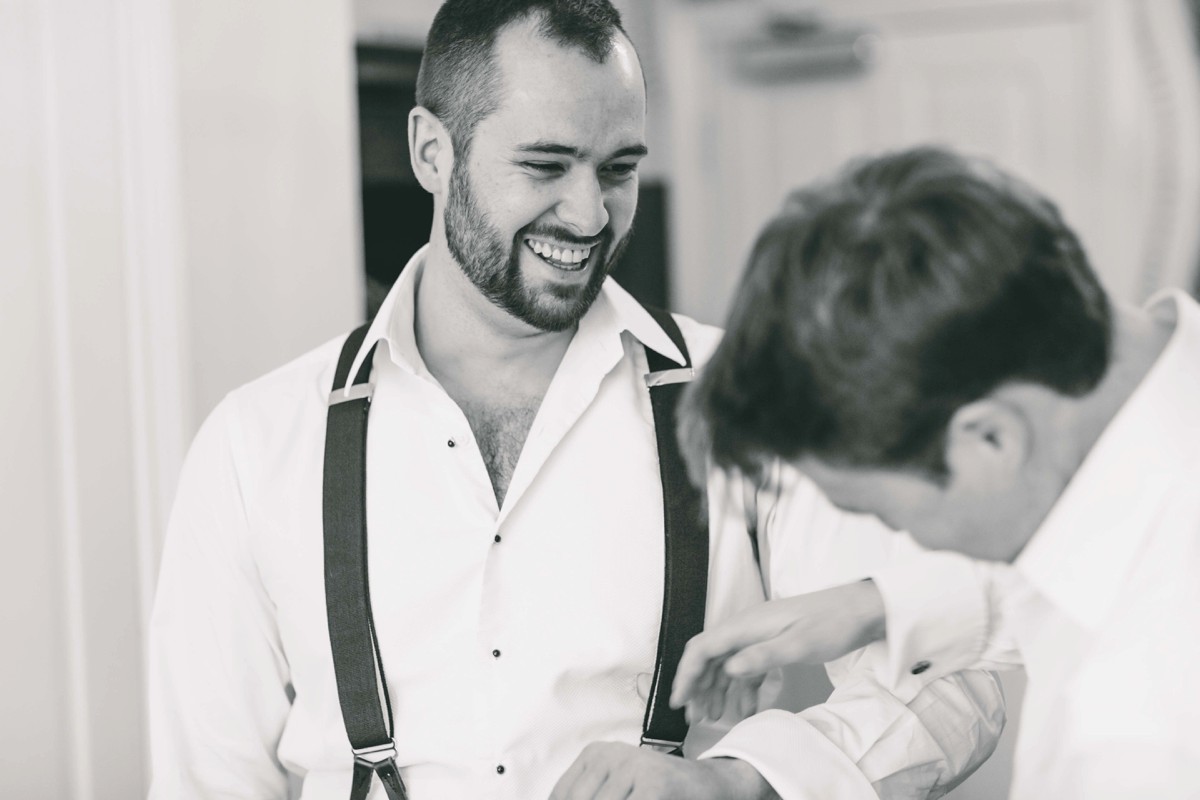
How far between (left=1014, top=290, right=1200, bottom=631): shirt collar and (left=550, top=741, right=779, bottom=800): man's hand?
46 cm

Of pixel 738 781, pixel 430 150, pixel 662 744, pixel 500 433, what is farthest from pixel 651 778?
pixel 430 150

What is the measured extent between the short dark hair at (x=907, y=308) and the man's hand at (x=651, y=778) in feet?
1.53

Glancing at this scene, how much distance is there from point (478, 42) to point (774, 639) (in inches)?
30.1

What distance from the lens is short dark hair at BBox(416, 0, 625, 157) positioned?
1.42 m

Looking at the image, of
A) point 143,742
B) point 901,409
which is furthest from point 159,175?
point 901,409

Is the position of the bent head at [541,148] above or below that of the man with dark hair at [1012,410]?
above

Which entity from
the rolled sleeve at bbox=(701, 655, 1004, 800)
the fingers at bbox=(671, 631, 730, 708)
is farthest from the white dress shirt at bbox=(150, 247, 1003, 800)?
the fingers at bbox=(671, 631, 730, 708)

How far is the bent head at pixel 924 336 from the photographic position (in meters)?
0.75

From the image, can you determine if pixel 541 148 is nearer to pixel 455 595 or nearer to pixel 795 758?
pixel 455 595

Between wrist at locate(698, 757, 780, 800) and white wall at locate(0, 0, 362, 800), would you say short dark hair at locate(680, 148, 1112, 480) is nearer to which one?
wrist at locate(698, 757, 780, 800)

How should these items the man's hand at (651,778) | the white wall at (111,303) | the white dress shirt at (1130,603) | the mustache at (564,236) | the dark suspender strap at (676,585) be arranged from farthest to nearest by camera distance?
the white wall at (111,303) → the mustache at (564,236) → the dark suspender strap at (676,585) → the man's hand at (651,778) → the white dress shirt at (1130,603)

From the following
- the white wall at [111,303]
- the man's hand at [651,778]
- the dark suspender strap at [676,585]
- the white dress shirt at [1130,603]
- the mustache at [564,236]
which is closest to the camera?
the white dress shirt at [1130,603]

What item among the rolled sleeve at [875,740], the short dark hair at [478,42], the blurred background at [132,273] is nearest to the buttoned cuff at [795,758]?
the rolled sleeve at [875,740]

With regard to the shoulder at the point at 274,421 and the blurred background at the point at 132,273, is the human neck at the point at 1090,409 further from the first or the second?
the shoulder at the point at 274,421
